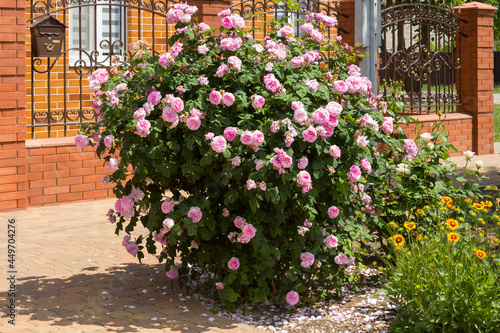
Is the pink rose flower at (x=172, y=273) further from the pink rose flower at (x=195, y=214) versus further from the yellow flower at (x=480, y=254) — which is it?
the yellow flower at (x=480, y=254)

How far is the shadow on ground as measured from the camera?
182 inches

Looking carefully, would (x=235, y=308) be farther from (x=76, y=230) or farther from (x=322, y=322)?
(x=76, y=230)

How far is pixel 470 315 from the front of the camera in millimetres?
4074

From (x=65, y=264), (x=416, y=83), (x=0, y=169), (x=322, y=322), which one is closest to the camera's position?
(x=322, y=322)

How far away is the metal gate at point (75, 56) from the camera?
9102mm

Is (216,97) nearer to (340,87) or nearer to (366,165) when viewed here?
(340,87)

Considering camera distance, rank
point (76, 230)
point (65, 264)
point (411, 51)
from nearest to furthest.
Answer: point (65, 264)
point (76, 230)
point (411, 51)

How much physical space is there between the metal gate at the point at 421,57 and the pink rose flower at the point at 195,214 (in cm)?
852

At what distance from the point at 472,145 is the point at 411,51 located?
2146 millimetres

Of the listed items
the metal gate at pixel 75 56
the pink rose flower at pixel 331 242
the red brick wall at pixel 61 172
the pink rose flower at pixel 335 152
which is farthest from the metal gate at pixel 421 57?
the pink rose flower at pixel 335 152

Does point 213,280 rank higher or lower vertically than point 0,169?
lower

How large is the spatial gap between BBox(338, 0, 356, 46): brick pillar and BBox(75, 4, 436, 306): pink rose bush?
23.8 ft

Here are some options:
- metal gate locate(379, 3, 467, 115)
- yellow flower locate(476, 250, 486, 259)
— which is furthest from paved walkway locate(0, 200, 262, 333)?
metal gate locate(379, 3, 467, 115)

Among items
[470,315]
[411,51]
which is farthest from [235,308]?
[411,51]
